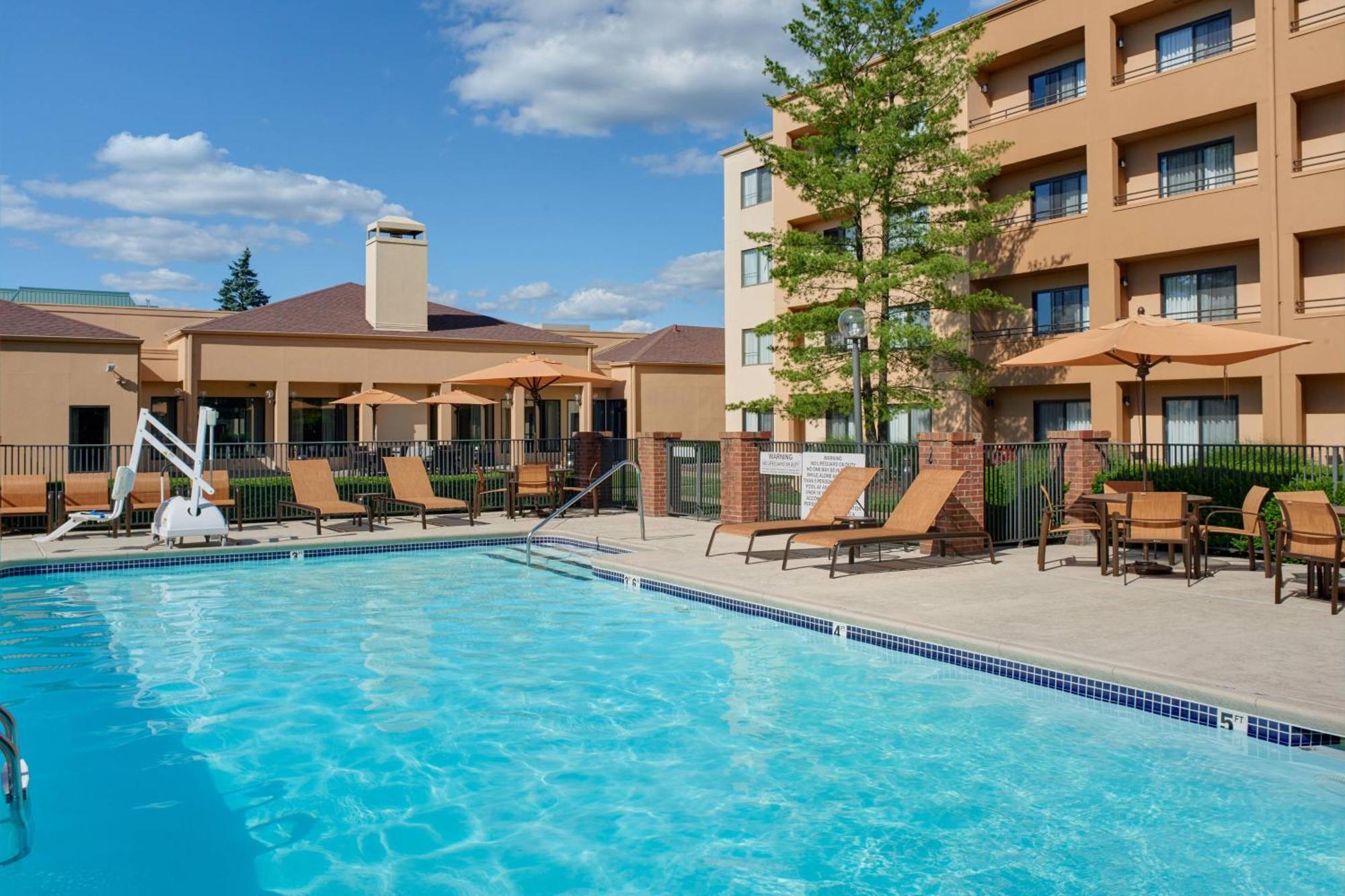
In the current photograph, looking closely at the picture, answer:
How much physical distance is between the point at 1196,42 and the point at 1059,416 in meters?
9.55

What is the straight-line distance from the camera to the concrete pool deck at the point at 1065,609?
6.30m

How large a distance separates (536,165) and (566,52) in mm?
6337

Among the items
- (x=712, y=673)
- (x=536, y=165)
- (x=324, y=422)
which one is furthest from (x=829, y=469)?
(x=324, y=422)

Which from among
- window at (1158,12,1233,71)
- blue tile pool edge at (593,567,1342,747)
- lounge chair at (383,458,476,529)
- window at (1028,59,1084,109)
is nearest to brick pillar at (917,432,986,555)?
blue tile pool edge at (593,567,1342,747)

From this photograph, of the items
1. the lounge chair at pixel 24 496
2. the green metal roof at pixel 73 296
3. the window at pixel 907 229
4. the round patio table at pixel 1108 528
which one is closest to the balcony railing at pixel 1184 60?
the window at pixel 907 229

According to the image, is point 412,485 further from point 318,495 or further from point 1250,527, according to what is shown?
point 1250,527

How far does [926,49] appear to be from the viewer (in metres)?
24.7

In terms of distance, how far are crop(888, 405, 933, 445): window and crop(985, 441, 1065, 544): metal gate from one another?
14.0 metres

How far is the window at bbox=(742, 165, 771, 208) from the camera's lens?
115 ft

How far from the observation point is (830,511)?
12.5 metres

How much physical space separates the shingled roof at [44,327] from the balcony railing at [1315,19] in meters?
31.2

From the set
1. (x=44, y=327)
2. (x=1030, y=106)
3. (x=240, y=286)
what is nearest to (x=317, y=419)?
(x=44, y=327)

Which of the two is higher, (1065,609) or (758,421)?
(758,421)

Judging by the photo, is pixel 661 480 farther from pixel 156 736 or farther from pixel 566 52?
pixel 156 736
